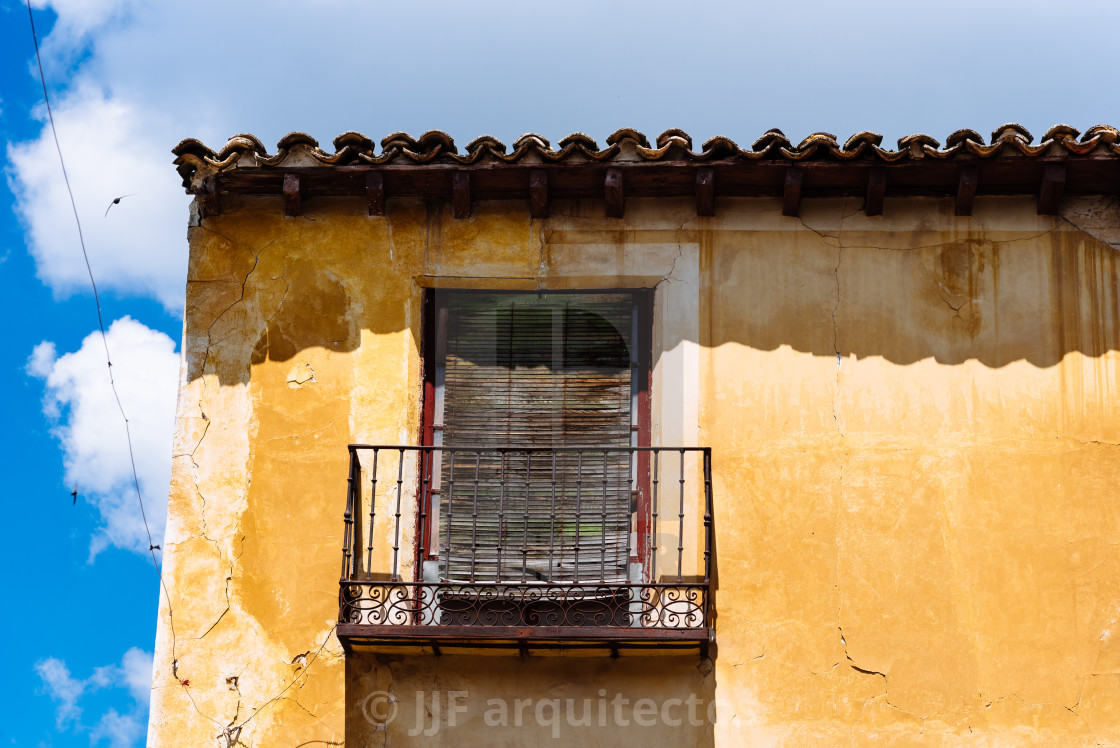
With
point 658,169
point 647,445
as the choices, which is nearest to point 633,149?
point 658,169

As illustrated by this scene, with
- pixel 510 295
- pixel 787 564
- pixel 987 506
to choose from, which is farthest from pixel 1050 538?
pixel 510 295

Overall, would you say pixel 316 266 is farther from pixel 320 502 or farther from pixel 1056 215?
pixel 1056 215

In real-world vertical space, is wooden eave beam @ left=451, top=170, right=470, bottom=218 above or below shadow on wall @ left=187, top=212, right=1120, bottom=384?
above

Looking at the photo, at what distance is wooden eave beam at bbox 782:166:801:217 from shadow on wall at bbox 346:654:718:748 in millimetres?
2694

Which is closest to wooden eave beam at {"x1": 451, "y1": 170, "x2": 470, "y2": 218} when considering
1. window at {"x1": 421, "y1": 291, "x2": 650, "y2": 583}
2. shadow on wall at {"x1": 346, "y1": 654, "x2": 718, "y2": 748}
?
window at {"x1": 421, "y1": 291, "x2": 650, "y2": 583}

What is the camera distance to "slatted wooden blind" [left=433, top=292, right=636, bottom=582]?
322 inches

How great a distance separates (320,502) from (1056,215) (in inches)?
180

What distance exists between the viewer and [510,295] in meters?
8.80

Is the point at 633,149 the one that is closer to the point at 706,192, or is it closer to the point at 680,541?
the point at 706,192

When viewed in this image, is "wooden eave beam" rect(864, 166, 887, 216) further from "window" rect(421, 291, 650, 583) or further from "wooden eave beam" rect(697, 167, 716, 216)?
"window" rect(421, 291, 650, 583)

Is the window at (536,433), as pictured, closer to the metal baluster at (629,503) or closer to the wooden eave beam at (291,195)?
the metal baluster at (629,503)

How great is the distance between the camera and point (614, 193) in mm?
8602

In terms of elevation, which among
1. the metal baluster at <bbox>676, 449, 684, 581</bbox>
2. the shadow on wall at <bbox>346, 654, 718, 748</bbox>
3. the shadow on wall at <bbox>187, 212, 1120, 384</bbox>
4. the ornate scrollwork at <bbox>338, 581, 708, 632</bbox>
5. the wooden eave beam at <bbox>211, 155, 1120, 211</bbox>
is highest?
the wooden eave beam at <bbox>211, 155, 1120, 211</bbox>

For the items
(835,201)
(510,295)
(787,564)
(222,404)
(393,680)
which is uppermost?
(835,201)
